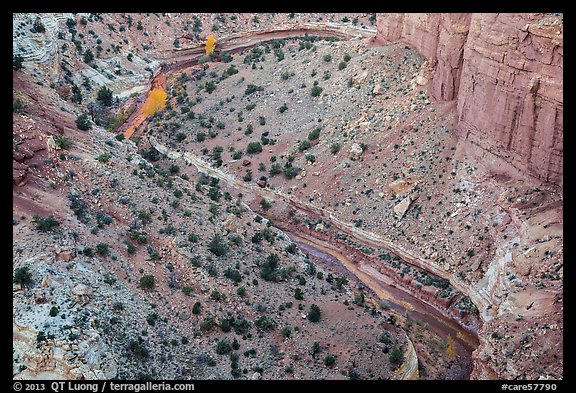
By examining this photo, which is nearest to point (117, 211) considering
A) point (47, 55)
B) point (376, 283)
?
point (376, 283)

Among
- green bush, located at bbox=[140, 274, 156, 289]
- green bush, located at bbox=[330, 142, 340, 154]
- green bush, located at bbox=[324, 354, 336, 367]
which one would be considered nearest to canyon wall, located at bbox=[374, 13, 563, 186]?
green bush, located at bbox=[330, 142, 340, 154]

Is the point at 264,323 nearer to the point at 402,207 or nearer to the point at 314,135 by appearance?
the point at 402,207

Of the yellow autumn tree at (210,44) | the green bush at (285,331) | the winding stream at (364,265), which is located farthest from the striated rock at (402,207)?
the yellow autumn tree at (210,44)

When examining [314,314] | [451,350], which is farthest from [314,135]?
[451,350]

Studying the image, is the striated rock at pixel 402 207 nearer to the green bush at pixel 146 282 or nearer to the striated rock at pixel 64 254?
the green bush at pixel 146 282

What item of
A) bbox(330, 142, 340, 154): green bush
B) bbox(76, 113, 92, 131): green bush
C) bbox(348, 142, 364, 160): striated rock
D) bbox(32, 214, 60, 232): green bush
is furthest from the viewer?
bbox(330, 142, 340, 154): green bush

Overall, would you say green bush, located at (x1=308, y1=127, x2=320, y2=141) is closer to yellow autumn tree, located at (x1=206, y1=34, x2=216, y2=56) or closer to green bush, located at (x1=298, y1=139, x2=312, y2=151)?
green bush, located at (x1=298, y1=139, x2=312, y2=151)
